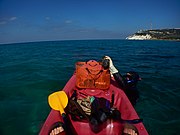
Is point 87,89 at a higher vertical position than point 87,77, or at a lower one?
lower

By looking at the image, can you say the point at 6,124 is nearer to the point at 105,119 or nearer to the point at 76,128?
the point at 76,128

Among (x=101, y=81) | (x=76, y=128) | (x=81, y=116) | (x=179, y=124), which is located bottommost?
(x=179, y=124)

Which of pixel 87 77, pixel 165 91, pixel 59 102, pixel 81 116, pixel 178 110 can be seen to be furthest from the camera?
pixel 165 91

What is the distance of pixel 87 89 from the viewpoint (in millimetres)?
4559

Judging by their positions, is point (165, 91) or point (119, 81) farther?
point (165, 91)

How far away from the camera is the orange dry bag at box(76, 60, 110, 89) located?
444 cm

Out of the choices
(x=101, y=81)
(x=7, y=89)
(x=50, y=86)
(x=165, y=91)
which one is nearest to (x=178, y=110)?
(x=165, y=91)

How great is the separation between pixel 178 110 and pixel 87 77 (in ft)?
12.7

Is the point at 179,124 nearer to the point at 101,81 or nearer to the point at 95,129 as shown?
the point at 101,81

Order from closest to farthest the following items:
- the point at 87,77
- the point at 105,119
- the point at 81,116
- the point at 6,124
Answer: the point at 105,119, the point at 81,116, the point at 87,77, the point at 6,124

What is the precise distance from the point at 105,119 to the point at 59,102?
1.09 m

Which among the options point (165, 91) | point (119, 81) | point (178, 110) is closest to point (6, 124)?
point (119, 81)

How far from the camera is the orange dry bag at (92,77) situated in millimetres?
4441

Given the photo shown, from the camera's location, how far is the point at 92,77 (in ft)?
14.6
